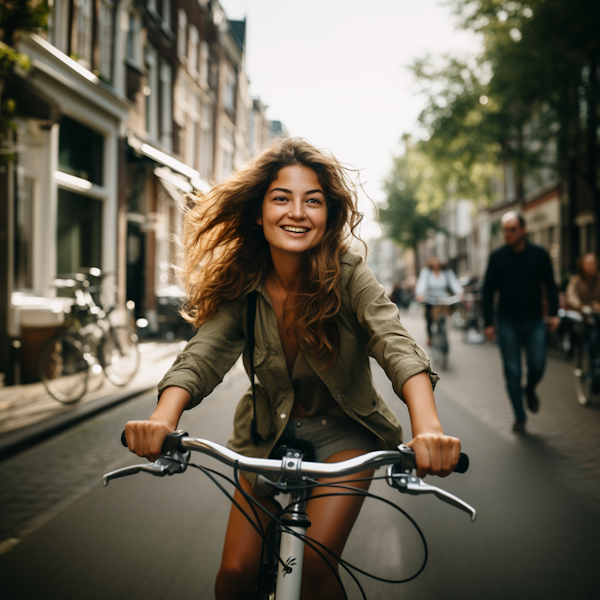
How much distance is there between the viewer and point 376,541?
3.54m

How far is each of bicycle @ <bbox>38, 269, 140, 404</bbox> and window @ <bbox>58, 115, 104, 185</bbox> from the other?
3317mm

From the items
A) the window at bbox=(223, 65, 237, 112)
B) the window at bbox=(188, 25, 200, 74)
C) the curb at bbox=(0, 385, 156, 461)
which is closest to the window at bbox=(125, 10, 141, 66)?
the window at bbox=(188, 25, 200, 74)

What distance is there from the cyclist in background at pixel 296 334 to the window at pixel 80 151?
9.68 metres

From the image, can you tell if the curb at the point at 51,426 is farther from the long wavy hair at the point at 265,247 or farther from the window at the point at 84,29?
the window at the point at 84,29

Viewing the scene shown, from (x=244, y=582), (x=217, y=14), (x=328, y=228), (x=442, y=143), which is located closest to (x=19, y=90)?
(x=328, y=228)

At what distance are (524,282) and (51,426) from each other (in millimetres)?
4559

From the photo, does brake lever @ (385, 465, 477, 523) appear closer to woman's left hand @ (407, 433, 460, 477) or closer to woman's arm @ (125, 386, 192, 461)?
woman's left hand @ (407, 433, 460, 477)

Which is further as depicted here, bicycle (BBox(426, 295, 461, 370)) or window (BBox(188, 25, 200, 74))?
window (BBox(188, 25, 200, 74))

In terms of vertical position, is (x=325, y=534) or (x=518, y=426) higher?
(x=325, y=534)

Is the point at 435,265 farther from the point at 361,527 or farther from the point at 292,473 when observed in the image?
the point at 292,473

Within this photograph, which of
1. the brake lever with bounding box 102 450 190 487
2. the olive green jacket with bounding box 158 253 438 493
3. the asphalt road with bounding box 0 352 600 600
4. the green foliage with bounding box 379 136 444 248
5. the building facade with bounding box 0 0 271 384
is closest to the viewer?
the brake lever with bounding box 102 450 190 487

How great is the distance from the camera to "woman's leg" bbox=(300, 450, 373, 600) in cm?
180

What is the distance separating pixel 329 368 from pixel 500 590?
158cm

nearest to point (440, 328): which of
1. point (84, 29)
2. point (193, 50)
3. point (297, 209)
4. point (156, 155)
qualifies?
point (156, 155)
